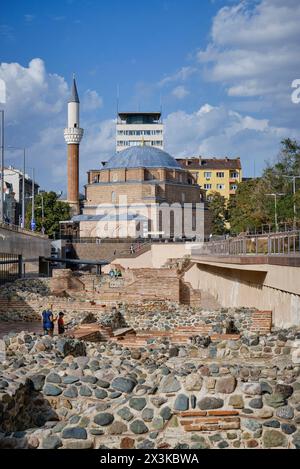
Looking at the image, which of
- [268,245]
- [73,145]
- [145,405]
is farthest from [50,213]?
[145,405]

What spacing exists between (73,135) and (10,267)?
37.8m

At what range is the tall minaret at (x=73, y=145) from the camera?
265ft

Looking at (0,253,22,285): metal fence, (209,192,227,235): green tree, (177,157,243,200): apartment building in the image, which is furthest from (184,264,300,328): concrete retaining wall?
(177,157,243,200): apartment building

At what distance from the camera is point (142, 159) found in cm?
8369

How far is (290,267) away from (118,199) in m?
64.3

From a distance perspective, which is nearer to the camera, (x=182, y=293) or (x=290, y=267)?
(x=290, y=267)

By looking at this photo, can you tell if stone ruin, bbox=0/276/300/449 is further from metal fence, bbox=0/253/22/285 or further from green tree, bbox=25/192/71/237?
green tree, bbox=25/192/71/237

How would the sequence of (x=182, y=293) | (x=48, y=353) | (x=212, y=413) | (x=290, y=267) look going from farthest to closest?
(x=182, y=293), (x=290, y=267), (x=48, y=353), (x=212, y=413)

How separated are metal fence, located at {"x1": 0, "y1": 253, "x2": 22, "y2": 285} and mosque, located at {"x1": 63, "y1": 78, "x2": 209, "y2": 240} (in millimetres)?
27601

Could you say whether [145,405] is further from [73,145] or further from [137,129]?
[137,129]

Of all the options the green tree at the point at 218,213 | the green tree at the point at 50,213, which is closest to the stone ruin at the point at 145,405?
the green tree at the point at 50,213

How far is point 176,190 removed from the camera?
82000 mm
